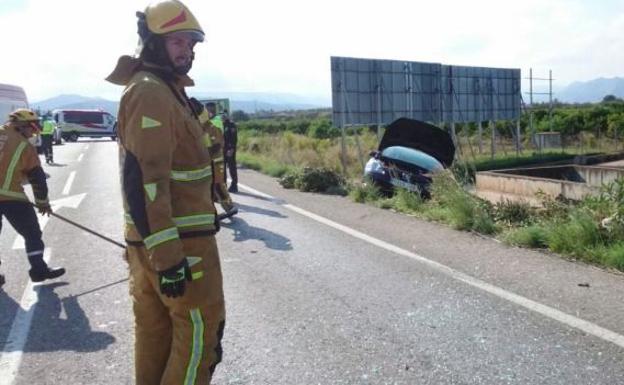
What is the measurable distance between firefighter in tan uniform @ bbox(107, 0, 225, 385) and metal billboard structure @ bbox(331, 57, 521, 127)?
13.0 m

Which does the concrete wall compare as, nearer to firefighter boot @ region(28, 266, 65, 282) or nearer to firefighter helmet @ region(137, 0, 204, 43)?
firefighter boot @ region(28, 266, 65, 282)

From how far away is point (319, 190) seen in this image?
1248 cm

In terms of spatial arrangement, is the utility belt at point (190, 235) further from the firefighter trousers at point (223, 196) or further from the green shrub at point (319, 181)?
the green shrub at point (319, 181)

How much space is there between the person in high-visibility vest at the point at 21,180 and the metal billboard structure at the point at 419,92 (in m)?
10.3

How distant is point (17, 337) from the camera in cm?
446

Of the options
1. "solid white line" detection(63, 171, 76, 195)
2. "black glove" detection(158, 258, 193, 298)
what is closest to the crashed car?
"solid white line" detection(63, 171, 76, 195)

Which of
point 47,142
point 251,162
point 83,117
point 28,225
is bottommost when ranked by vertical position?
point 251,162

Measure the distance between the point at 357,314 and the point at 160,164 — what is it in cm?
265

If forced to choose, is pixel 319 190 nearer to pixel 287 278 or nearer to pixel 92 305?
pixel 287 278

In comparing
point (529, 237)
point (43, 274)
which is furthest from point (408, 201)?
point (43, 274)

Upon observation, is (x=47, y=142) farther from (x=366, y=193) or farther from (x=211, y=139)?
(x=211, y=139)

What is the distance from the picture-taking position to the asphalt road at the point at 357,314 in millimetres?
3729

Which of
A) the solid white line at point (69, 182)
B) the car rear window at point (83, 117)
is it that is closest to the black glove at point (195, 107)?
the solid white line at point (69, 182)

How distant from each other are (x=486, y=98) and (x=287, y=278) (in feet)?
64.6
